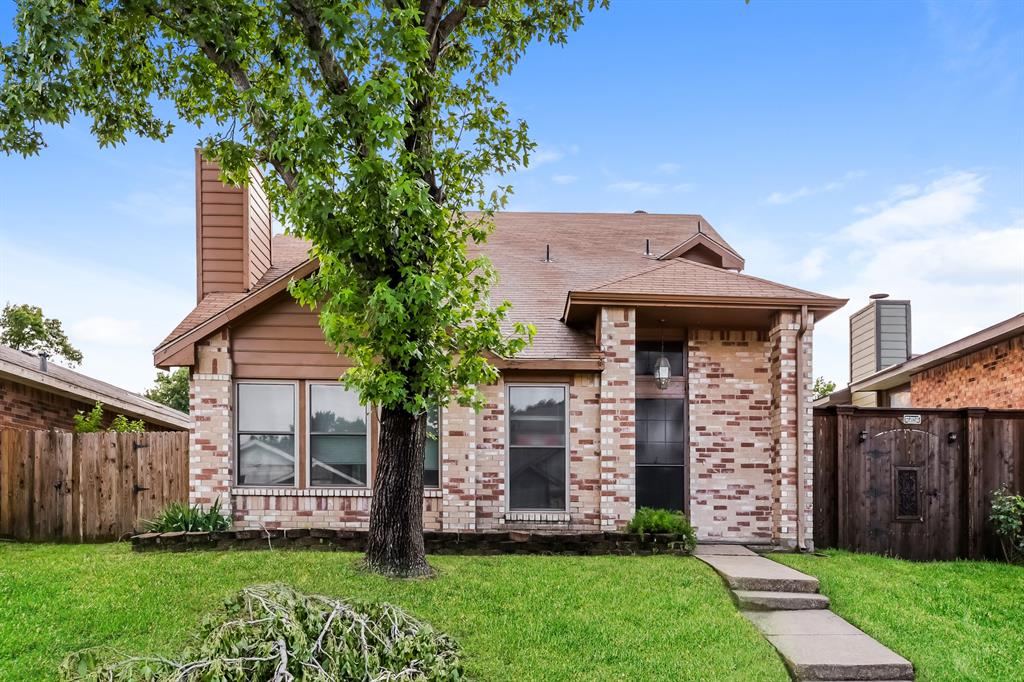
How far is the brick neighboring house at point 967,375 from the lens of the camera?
999cm

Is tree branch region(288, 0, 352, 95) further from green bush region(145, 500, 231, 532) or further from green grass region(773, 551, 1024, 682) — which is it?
green grass region(773, 551, 1024, 682)

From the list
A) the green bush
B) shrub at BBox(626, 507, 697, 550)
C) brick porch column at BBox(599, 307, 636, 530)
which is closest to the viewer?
shrub at BBox(626, 507, 697, 550)

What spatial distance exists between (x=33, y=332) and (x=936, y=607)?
1394 inches

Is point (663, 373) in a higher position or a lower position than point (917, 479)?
higher

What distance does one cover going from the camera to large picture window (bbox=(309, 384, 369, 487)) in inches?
375

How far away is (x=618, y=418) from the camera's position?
30.3 feet

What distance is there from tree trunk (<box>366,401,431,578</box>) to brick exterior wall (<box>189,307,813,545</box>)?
211cm

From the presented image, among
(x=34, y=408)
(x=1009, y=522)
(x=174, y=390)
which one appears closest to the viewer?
(x=1009, y=522)

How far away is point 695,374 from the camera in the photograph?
1002 centimetres

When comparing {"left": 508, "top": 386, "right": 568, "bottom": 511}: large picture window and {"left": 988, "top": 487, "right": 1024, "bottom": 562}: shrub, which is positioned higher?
{"left": 508, "top": 386, "right": 568, "bottom": 511}: large picture window

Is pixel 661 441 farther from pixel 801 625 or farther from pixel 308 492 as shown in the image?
pixel 308 492

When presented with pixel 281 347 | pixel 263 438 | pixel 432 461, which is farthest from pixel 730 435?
pixel 263 438

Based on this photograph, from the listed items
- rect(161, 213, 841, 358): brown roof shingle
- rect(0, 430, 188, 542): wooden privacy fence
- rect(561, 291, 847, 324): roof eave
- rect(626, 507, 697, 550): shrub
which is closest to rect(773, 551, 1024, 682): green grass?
rect(626, 507, 697, 550): shrub

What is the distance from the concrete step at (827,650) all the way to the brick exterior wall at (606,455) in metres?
3.18
